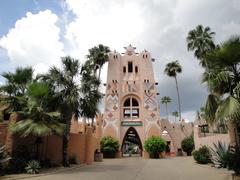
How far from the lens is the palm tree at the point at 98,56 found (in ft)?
136

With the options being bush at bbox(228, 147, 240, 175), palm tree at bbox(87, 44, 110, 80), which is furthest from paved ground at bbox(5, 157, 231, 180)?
palm tree at bbox(87, 44, 110, 80)

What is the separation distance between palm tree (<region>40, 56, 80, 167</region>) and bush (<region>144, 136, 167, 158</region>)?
1925cm

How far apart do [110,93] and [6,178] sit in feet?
95.9

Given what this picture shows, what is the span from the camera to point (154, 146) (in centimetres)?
3388

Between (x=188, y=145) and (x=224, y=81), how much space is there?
1307 inches

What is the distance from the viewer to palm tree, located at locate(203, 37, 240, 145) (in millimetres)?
8836

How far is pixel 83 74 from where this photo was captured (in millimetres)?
18281

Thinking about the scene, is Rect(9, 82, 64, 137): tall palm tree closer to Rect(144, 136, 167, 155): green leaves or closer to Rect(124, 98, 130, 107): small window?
Rect(144, 136, 167, 155): green leaves

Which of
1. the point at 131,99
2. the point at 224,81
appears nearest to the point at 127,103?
the point at 131,99

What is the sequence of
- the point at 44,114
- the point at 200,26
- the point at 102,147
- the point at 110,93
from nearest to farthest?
the point at 44,114 < the point at 200,26 < the point at 102,147 < the point at 110,93

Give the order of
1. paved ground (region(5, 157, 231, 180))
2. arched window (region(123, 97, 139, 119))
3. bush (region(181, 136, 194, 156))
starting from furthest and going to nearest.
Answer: bush (region(181, 136, 194, 156)) < arched window (region(123, 97, 139, 119)) < paved ground (region(5, 157, 231, 180))

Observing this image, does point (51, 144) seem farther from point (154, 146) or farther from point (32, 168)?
point (154, 146)

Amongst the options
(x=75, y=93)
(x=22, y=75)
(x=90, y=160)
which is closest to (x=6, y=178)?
(x=22, y=75)

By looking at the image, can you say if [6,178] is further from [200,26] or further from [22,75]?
[200,26]
